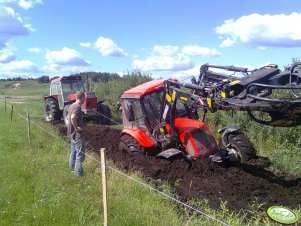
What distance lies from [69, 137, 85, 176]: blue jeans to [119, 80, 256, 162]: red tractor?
1789 mm

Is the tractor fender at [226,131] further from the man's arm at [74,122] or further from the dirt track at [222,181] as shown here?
the man's arm at [74,122]

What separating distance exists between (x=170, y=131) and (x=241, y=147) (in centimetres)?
177

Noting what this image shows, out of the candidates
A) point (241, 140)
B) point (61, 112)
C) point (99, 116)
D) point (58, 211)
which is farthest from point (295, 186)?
point (61, 112)

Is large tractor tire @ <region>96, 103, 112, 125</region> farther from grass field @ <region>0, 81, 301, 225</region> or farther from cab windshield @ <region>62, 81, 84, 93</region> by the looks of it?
grass field @ <region>0, 81, 301, 225</region>

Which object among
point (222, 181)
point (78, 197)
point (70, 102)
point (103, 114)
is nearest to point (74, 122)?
point (78, 197)

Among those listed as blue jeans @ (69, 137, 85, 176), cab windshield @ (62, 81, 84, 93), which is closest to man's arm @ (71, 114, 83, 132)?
blue jeans @ (69, 137, 85, 176)

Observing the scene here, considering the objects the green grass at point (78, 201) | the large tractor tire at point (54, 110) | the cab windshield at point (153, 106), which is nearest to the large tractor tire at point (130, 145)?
the cab windshield at point (153, 106)

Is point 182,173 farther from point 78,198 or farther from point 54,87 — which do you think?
point 54,87

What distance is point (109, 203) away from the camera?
6754 millimetres

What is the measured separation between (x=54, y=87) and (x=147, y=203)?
15828 millimetres

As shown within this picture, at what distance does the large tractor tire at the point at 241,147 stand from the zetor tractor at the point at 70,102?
1004 centimetres

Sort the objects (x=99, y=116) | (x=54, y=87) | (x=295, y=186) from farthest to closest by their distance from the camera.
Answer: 1. (x=54, y=87)
2. (x=99, y=116)
3. (x=295, y=186)

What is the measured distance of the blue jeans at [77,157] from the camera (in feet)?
29.8

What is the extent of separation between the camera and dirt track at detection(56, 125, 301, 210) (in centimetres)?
819
